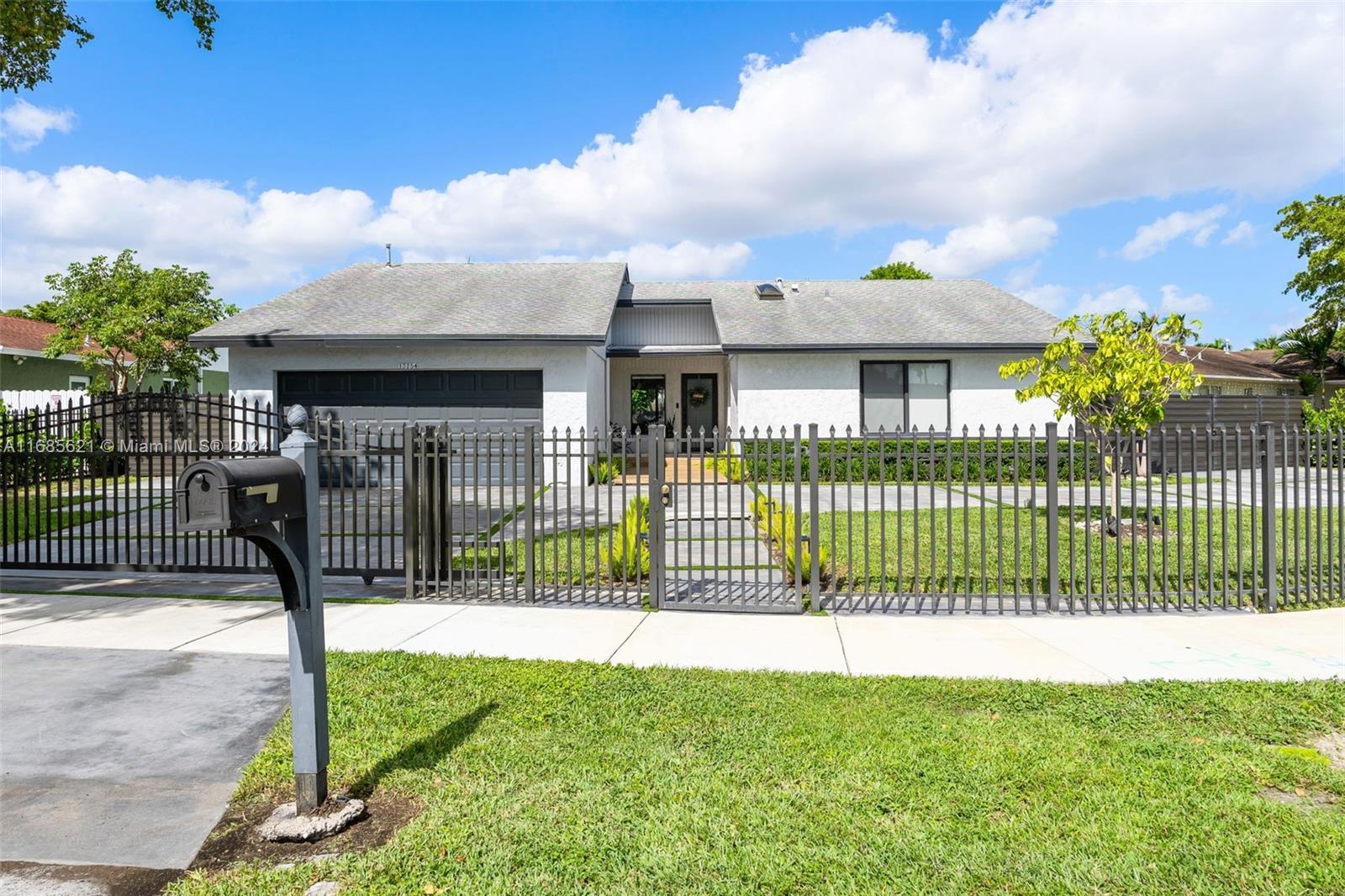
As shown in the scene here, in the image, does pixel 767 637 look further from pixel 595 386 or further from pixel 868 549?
pixel 595 386

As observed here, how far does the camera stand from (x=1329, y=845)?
9.98 feet

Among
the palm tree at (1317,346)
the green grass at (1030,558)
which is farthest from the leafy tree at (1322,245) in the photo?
the green grass at (1030,558)

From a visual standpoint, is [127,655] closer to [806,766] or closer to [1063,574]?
[806,766]

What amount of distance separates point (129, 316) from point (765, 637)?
26.3 meters

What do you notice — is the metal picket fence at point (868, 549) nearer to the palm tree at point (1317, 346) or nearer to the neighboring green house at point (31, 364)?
the neighboring green house at point (31, 364)

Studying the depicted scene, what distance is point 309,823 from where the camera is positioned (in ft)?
10.8

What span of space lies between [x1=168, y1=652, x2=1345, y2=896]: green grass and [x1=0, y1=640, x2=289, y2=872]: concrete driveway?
0.95 feet

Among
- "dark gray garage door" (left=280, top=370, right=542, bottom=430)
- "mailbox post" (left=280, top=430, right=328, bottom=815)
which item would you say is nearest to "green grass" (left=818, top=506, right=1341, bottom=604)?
"mailbox post" (left=280, top=430, right=328, bottom=815)

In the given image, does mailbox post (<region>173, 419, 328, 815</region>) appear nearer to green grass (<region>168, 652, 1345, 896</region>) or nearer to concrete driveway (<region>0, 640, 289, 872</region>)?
green grass (<region>168, 652, 1345, 896</region>)

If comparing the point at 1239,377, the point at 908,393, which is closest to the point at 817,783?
the point at 908,393

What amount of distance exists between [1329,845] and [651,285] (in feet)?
81.0

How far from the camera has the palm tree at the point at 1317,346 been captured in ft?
111

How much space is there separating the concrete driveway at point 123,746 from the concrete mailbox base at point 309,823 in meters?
0.29

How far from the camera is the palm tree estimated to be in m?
33.9
